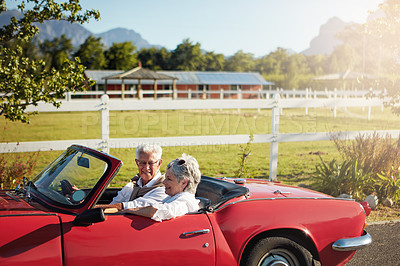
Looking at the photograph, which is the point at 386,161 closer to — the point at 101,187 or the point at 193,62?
the point at 101,187

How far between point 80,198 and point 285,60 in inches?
5349

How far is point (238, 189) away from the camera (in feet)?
12.1

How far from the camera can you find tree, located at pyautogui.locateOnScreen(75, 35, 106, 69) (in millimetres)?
62525

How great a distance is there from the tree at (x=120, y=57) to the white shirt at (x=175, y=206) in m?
63.8

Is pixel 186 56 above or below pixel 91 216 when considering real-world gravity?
above

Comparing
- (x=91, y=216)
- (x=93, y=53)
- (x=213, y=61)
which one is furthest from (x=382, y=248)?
(x=213, y=61)

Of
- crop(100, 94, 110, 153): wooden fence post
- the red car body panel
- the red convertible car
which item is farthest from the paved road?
crop(100, 94, 110, 153): wooden fence post

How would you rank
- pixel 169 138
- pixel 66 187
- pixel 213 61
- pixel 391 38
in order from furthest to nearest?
pixel 213 61, pixel 391 38, pixel 169 138, pixel 66 187

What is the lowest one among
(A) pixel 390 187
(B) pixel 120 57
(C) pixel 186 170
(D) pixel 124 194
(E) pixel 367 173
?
(A) pixel 390 187

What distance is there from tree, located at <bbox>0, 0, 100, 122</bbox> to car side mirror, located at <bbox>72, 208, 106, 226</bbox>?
3977 millimetres

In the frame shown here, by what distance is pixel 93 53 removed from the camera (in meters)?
63.4

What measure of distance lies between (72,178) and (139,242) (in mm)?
841

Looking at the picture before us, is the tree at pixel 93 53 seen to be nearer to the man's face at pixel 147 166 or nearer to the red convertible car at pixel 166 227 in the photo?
the man's face at pixel 147 166

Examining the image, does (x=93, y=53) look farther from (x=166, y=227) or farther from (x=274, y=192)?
(x=166, y=227)
